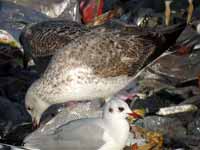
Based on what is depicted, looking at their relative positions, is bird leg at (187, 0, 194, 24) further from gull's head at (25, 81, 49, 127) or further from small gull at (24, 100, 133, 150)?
small gull at (24, 100, 133, 150)

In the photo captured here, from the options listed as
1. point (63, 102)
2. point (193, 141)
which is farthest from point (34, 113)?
point (193, 141)

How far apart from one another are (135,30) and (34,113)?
1337 millimetres

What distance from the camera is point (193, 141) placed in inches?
257

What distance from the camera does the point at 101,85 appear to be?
701cm

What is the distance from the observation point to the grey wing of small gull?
584 centimetres

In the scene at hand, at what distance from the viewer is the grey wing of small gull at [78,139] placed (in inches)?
230

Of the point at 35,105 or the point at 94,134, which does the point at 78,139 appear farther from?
the point at 35,105

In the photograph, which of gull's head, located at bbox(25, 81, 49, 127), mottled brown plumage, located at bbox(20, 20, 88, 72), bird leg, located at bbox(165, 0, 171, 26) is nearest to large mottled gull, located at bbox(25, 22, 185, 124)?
gull's head, located at bbox(25, 81, 49, 127)

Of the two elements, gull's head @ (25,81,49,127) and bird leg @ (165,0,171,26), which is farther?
bird leg @ (165,0,171,26)

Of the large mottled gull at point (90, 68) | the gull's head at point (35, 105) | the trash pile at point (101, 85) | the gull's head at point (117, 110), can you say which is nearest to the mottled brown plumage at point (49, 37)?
the trash pile at point (101, 85)

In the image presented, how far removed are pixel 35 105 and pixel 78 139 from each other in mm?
1381

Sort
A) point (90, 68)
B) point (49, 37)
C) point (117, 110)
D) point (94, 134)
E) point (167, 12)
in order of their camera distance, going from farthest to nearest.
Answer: point (167, 12), point (49, 37), point (90, 68), point (117, 110), point (94, 134)

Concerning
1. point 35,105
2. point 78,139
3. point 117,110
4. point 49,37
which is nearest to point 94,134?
point 78,139

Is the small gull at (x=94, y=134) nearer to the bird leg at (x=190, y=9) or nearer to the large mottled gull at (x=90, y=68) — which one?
the large mottled gull at (x=90, y=68)
